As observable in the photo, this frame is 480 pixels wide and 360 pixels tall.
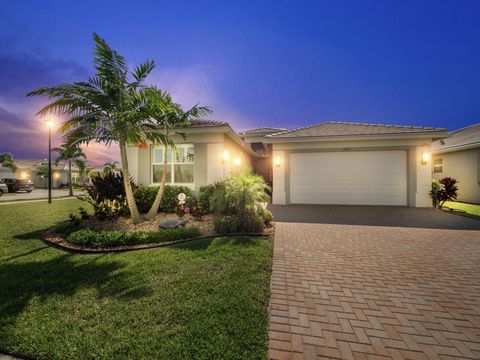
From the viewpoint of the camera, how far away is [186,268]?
384 cm

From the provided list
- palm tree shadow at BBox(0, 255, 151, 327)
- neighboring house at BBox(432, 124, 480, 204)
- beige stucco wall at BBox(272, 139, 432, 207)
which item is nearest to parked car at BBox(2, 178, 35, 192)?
palm tree shadow at BBox(0, 255, 151, 327)

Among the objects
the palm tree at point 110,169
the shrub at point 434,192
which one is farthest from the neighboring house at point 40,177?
the shrub at point 434,192

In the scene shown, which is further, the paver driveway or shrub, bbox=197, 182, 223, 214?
shrub, bbox=197, 182, 223, 214

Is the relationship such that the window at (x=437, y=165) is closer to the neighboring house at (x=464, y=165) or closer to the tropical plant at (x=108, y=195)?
the neighboring house at (x=464, y=165)

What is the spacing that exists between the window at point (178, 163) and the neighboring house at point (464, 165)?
1476 centimetres

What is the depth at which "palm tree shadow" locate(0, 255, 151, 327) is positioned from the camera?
2.96m

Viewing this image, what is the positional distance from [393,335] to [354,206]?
898cm

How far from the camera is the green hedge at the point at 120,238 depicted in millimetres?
5219

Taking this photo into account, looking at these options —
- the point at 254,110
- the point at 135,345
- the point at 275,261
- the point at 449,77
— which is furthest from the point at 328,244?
the point at 449,77

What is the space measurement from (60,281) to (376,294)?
5.09 metres

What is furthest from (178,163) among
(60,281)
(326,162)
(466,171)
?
(466,171)

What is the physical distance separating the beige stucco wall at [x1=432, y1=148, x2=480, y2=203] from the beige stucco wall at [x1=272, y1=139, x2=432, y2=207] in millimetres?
5063

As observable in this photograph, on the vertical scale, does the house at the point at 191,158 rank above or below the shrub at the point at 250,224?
above

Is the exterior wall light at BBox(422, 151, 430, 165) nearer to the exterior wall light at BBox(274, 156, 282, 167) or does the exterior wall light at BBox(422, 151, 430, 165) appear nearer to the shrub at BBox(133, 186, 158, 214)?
the exterior wall light at BBox(274, 156, 282, 167)
